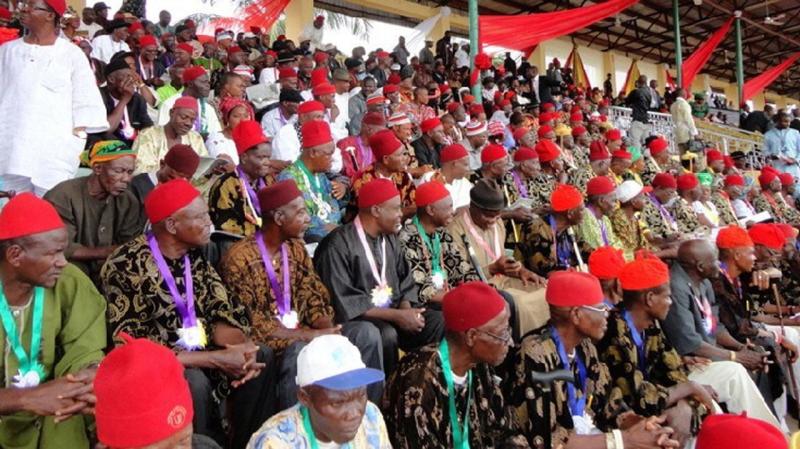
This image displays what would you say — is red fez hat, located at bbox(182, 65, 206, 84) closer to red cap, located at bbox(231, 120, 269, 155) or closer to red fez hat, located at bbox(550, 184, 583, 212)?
red cap, located at bbox(231, 120, 269, 155)

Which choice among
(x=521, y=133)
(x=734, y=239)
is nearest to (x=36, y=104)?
(x=734, y=239)

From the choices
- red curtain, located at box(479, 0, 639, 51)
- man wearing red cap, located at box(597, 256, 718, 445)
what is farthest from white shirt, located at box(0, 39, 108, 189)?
red curtain, located at box(479, 0, 639, 51)

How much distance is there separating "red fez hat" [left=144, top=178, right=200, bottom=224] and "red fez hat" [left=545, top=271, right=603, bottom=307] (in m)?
1.85

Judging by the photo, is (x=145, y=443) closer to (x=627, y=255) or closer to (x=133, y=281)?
(x=133, y=281)

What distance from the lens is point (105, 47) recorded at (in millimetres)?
8922

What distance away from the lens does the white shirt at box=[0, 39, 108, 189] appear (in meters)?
3.92

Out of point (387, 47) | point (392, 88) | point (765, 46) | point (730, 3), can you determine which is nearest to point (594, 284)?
point (392, 88)

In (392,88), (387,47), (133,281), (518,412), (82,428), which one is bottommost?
(518,412)

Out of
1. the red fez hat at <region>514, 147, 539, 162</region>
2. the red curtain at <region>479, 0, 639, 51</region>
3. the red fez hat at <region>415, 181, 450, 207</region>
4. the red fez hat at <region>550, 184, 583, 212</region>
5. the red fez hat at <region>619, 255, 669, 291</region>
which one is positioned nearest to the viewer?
the red fez hat at <region>619, 255, 669, 291</region>

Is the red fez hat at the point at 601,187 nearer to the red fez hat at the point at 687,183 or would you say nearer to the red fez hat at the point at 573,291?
the red fez hat at the point at 687,183

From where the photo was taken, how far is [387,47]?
756 inches

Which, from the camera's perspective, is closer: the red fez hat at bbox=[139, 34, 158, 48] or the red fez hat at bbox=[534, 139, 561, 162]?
the red fez hat at bbox=[534, 139, 561, 162]

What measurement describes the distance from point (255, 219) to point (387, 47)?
15.9 metres

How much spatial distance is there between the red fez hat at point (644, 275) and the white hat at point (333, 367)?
2269 millimetres
